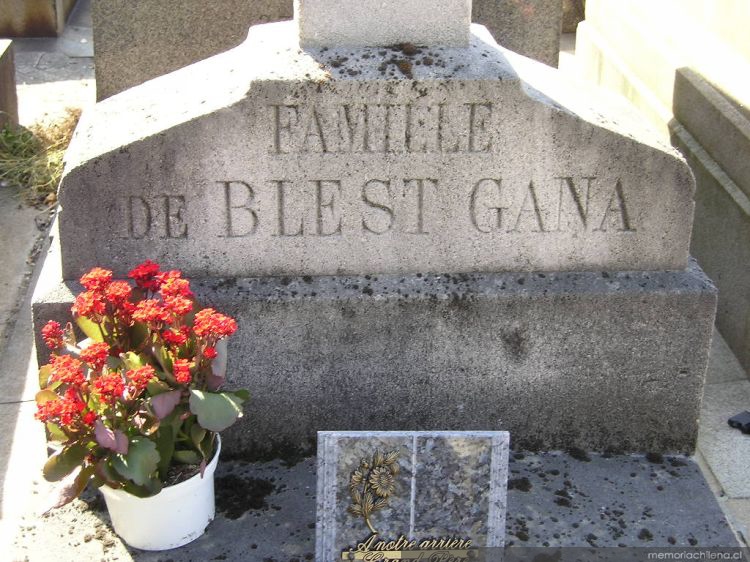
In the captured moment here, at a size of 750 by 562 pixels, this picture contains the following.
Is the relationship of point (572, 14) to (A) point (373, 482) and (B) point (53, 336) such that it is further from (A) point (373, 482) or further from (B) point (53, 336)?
(B) point (53, 336)

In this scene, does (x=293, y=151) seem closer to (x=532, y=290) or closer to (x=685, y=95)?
(x=532, y=290)

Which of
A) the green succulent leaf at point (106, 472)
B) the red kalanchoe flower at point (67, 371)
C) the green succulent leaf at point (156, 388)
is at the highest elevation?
the red kalanchoe flower at point (67, 371)

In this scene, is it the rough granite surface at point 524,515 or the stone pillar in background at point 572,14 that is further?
the stone pillar in background at point 572,14

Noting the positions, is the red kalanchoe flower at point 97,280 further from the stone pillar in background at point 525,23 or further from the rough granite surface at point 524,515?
the stone pillar in background at point 525,23

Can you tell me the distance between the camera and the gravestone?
368 cm

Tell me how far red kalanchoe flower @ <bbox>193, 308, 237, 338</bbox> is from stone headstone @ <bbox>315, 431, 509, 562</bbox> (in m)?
0.44

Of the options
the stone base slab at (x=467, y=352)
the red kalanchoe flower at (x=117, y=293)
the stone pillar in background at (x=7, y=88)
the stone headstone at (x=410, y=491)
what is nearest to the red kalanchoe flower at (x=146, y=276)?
the red kalanchoe flower at (x=117, y=293)

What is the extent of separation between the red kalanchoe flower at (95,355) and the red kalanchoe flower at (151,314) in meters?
0.14

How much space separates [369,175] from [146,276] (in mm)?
845

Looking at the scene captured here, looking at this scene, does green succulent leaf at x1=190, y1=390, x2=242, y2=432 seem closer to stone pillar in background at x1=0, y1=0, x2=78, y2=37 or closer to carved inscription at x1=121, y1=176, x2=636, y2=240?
carved inscription at x1=121, y1=176, x2=636, y2=240

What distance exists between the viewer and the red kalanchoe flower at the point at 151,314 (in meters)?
3.27

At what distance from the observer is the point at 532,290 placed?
12.7 ft

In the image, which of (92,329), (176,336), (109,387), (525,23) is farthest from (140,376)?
(525,23)

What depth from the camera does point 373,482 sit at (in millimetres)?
3320
